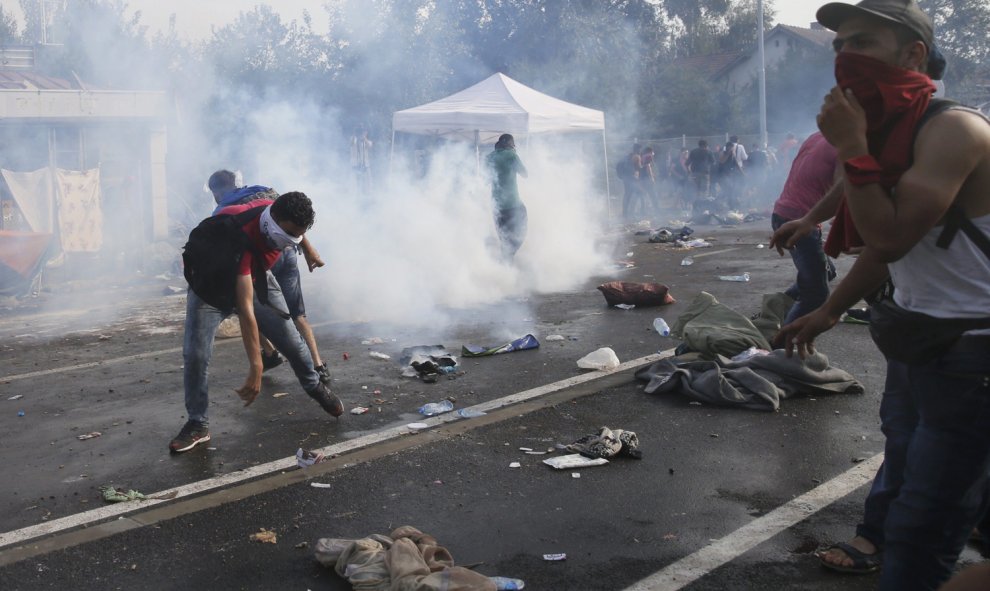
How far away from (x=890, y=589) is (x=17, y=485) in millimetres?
4228

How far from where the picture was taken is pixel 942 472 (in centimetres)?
227

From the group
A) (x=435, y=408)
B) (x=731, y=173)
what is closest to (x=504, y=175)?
(x=435, y=408)

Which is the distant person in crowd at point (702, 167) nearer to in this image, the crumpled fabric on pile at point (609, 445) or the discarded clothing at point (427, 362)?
the discarded clothing at point (427, 362)

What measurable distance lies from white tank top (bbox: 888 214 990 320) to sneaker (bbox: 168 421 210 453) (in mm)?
4056

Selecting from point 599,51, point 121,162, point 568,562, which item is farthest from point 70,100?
point 599,51

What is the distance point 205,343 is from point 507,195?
6.74 m

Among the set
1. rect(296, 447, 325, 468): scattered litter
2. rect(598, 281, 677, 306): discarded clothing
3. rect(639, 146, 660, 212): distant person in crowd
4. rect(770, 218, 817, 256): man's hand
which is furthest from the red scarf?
rect(639, 146, 660, 212): distant person in crowd

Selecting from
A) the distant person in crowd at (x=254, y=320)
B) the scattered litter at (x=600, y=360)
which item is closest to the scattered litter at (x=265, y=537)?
the distant person in crowd at (x=254, y=320)

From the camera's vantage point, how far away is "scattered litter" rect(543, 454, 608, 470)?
4.56m

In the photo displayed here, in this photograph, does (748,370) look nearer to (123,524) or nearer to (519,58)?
(123,524)

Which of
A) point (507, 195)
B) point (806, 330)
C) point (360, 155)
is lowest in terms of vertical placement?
point (806, 330)

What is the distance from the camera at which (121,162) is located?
54.3 ft

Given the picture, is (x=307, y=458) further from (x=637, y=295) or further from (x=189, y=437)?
(x=637, y=295)

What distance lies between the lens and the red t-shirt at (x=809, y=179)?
5.84m
